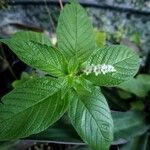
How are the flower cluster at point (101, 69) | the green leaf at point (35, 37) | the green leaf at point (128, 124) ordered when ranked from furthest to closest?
the green leaf at point (128, 124)
the green leaf at point (35, 37)
the flower cluster at point (101, 69)

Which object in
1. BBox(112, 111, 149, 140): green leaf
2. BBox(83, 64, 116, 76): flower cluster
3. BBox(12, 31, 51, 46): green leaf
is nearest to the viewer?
BBox(83, 64, 116, 76): flower cluster

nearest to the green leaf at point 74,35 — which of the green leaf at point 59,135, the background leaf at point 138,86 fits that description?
the green leaf at point 59,135

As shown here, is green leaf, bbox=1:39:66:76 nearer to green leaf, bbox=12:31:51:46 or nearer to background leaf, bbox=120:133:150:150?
green leaf, bbox=12:31:51:46

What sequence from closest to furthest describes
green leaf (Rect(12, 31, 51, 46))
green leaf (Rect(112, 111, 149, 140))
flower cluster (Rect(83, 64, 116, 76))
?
flower cluster (Rect(83, 64, 116, 76)), green leaf (Rect(12, 31, 51, 46)), green leaf (Rect(112, 111, 149, 140))

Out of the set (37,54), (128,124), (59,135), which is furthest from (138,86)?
(37,54)

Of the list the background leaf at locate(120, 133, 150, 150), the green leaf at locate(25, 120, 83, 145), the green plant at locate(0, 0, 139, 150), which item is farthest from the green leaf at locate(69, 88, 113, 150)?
the background leaf at locate(120, 133, 150, 150)

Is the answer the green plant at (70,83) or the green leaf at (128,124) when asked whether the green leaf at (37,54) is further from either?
the green leaf at (128,124)

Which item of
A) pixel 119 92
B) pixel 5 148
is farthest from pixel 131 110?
pixel 5 148
